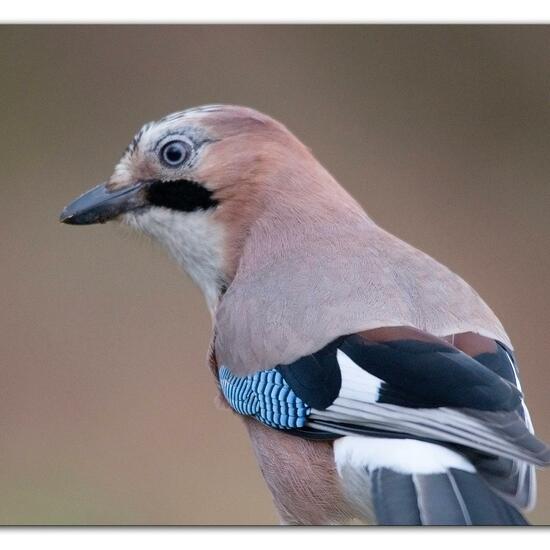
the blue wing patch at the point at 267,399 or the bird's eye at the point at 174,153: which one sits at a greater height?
the bird's eye at the point at 174,153

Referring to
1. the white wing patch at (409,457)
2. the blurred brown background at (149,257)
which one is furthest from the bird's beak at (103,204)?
the white wing patch at (409,457)

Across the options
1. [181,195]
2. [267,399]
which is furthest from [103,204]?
[267,399]

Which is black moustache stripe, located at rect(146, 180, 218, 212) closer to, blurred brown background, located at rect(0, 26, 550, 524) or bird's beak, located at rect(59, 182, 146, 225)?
bird's beak, located at rect(59, 182, 146, 225)

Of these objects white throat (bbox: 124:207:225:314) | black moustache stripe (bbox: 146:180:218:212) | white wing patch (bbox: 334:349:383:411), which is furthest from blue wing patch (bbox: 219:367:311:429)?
black moustache stripe (bbox: 146:180:218:212)

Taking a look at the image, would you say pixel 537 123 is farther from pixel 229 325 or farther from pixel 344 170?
pixel 229 325

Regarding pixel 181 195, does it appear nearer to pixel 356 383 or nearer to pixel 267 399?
pixel 267 399

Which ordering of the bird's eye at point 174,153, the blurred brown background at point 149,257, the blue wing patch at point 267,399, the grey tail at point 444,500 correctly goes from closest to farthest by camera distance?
the grey tail at point 444,500 < the blue wing patch at point 267,399 < the bird's eye at point 174,153 < the blurred brown background at point 149,257

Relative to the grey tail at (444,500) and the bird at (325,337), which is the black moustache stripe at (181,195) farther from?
the grey tail at (444,500)
